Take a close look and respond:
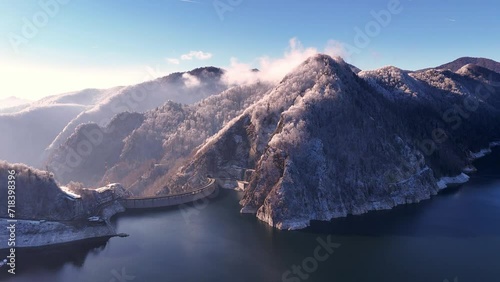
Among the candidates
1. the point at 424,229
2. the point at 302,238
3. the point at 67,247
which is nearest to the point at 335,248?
the point at 302,238

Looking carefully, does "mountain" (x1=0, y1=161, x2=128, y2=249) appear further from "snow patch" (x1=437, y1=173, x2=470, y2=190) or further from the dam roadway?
"snow patch" (x1=437, y1=173, x2=470, y2=190)

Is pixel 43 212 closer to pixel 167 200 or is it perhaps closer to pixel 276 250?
pixel 167 200

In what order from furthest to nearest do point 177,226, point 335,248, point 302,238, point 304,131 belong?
point 304,131, point 177,226, point 302,238, point 335,248

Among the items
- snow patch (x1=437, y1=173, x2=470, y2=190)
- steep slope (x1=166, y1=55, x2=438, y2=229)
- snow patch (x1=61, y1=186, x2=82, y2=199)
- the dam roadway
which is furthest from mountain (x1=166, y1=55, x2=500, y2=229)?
snow patch (x1=61, y1=186, x2=82, y2=199)

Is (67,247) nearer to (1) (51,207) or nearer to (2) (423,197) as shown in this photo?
(1) (51,207)

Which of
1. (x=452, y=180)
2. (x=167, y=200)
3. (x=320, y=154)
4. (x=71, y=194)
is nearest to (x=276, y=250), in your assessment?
(x=320, y=154)

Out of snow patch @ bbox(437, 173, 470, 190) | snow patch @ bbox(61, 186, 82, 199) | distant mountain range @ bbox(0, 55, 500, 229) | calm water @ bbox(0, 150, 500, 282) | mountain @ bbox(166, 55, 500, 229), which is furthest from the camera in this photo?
snow patch @ bbox(437, 173, 470, 190)
